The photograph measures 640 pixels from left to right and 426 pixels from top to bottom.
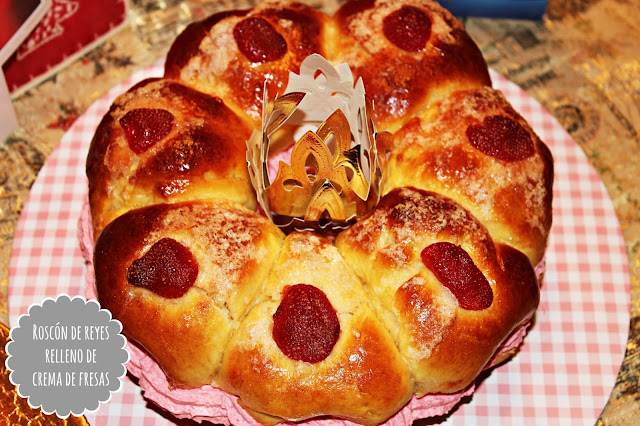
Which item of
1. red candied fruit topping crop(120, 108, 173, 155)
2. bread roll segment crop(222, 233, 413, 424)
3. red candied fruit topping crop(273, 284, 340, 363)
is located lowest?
bread roll segment crop(222, 233, 413, 424)

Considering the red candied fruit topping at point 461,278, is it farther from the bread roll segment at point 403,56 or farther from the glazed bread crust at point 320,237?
the bread roll segment at point 403,56

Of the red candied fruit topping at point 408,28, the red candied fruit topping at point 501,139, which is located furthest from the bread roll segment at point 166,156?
the red candied fruit topping at point 501,139

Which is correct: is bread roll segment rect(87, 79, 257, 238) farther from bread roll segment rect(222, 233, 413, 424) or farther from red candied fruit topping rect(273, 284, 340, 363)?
red candied fruit topping rect(273, 284, 340, 363)

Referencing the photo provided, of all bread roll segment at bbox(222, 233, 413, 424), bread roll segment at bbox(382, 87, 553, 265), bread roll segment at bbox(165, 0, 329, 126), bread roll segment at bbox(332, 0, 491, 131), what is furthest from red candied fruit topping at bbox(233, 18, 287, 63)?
bread roll segment at bbox(222, 233, 413, 424)

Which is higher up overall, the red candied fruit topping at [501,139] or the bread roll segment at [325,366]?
the red candied fruit topping at [501,139]

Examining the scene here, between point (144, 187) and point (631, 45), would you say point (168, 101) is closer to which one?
point (144, 187)

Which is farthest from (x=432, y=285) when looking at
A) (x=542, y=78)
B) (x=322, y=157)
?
(x=542, y=78)

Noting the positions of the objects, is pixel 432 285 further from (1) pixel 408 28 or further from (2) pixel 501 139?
(1) pixel 408 28
